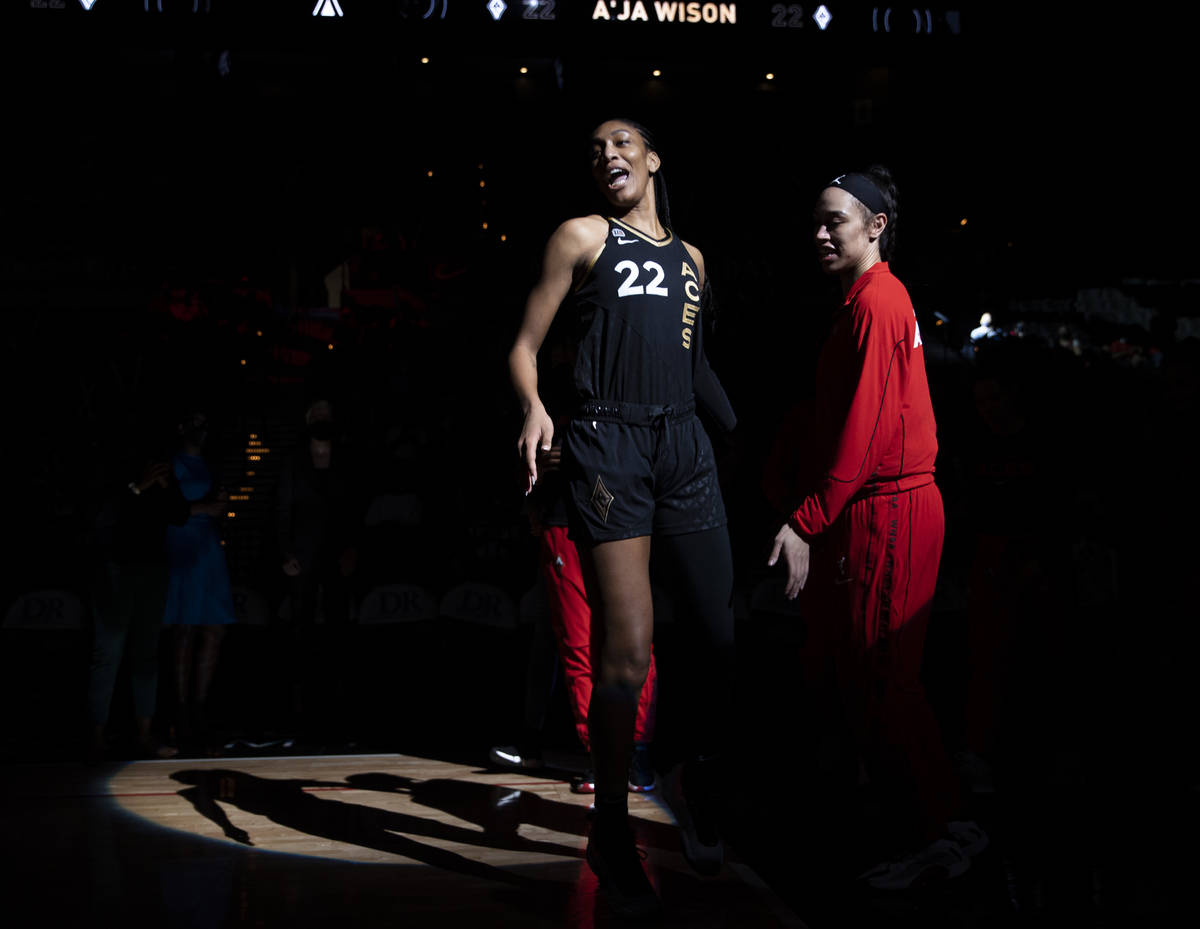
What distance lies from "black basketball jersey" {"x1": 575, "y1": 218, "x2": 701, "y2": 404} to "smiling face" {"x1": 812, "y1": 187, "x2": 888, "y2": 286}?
47cm

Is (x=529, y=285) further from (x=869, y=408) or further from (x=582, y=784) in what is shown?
(x=869, y=408)

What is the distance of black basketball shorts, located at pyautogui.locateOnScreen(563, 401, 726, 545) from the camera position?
2559 mm

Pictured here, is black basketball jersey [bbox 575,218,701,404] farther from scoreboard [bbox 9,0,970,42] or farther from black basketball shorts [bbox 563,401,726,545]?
scoreboard [bbox 9,0,970,42]

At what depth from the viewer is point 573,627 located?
3830 mm

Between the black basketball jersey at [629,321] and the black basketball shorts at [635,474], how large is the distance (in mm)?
54

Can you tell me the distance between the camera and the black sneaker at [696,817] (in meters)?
2.74

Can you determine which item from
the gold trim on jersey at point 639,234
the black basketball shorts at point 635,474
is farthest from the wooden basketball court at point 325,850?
the gold trim on jersey at point 639,234

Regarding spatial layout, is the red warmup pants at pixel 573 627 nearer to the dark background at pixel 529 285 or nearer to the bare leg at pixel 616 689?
the dark background at pixel 529 285

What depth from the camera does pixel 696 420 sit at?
2.78 meters

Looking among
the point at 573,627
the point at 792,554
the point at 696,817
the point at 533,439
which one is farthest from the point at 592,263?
the point at 573,627

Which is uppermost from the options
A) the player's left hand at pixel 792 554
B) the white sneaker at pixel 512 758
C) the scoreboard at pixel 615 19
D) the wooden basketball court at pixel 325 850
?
the scoreboard at pixel 615 19

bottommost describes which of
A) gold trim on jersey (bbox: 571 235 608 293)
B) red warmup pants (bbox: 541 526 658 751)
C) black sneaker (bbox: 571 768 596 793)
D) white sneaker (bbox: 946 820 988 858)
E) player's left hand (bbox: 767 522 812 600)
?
black sneaker (bbox: 571 768 596 793)

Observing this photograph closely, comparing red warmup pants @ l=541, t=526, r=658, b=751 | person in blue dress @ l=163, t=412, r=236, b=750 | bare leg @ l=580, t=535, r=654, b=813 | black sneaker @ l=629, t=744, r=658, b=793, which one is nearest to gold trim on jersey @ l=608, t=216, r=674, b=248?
bare leg @ l=580, t=535, r=654, b=813

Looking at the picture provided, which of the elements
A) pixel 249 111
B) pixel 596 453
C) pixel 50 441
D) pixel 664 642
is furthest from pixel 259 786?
pixel 249 111
